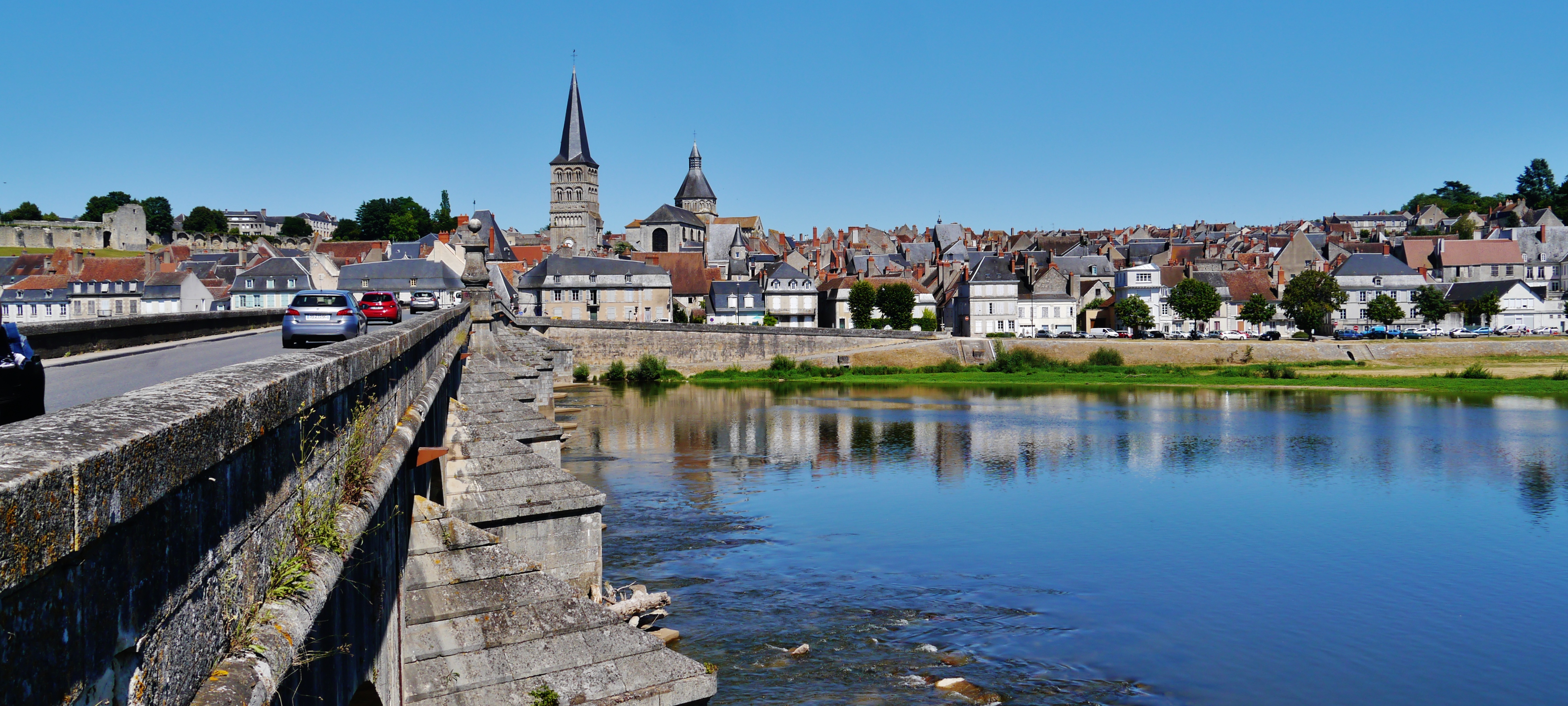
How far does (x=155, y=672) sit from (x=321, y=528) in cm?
183

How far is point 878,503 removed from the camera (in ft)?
98.2

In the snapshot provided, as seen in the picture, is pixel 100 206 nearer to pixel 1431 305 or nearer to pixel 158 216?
pixel 158 216

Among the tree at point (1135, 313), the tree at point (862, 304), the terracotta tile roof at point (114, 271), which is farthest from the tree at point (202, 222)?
the tree at point (1135, 313)

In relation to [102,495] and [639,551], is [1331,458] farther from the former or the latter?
[102,495]

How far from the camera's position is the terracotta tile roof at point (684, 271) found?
91.8 m

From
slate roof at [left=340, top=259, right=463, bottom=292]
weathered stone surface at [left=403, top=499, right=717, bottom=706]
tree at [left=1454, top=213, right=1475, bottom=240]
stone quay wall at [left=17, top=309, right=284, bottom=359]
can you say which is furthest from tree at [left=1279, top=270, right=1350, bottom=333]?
weathered stone surface at [left=403, top=499, right=717, bottom=706]

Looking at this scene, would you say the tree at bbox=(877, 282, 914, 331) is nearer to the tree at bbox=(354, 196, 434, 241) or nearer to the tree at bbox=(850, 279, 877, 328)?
the tree at bbox=(850, 279, 877, 328)

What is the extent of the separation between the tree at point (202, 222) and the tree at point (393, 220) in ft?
60.0

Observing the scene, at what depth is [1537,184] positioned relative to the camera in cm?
14400

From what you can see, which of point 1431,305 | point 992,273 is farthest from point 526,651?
point 1431,305

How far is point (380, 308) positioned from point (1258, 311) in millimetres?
67946

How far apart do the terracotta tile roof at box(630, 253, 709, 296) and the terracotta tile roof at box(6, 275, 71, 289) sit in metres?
39.1

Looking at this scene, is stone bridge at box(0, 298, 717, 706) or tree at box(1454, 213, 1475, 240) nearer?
stone bridge at box(0, 298, 717, 706)

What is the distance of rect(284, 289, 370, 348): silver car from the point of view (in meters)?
18.6
